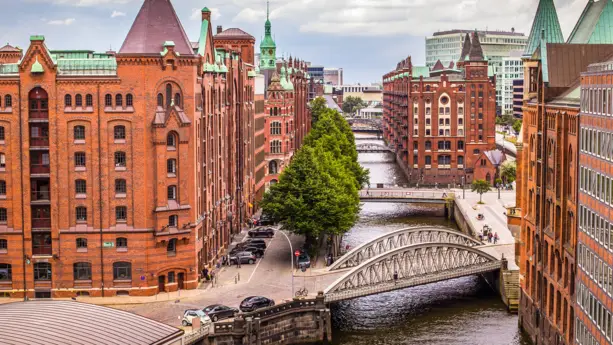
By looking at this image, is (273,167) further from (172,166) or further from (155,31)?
(155,31)

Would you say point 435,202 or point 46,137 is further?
point 435,202

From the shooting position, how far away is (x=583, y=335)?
59594 mm

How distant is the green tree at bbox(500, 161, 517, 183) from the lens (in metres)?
170

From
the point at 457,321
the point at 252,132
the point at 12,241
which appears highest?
the point at 252,132

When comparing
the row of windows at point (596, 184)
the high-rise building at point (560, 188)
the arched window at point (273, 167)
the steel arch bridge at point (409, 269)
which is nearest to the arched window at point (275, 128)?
the arched window at point (273, 167)

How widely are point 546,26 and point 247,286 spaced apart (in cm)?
3423

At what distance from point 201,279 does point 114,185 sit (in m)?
12.1

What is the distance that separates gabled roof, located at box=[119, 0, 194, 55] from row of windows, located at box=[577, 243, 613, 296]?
38.2 metres

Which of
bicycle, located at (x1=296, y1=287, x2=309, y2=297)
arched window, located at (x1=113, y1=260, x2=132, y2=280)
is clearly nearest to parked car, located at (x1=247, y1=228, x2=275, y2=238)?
bicycle, located at (x1=296, y1=287, x2=309, y2=297)

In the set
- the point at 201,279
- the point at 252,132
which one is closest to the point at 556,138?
the point at 201,279

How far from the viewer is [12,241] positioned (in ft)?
266

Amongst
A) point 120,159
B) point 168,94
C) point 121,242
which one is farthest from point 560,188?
point 121,242

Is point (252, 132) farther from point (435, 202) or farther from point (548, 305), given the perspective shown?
point (548, 305)

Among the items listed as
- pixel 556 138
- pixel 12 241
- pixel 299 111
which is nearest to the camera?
pixel 556 138
